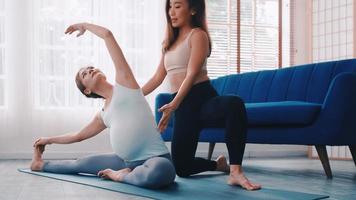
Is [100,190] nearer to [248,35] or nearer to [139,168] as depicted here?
[139,168]

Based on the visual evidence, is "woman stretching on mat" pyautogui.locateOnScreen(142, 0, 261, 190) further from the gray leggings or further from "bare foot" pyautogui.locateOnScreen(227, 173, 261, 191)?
the gray leggings

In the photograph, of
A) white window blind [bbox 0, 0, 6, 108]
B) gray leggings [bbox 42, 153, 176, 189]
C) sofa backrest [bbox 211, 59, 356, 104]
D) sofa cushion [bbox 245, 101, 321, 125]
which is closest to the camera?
gray leggings [bbox 42, 153, 176, 189]

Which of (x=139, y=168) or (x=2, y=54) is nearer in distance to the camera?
(x=139, y=168)

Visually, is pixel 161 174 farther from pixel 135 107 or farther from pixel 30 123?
pixel 30 123

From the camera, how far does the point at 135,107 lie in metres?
1.97

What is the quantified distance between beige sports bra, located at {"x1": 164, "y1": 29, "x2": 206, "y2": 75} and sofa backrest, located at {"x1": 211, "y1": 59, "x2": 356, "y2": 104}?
1152mm

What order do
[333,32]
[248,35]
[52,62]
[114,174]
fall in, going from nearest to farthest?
[114,174]
[52,62]
[333,32]
[248,35]

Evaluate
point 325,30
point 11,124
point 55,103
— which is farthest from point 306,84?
point 11,124

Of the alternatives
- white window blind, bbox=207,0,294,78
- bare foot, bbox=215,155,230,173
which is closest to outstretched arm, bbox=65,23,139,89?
bare foot, bbox=215,155,230,173

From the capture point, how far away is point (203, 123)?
83.7 inches

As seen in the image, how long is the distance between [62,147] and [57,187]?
2135mm

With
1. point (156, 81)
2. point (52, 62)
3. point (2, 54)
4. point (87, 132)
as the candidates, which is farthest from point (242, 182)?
point (2, 54)

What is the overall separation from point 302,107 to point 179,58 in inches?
29.9

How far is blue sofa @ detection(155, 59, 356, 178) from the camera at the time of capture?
2.32 meters
